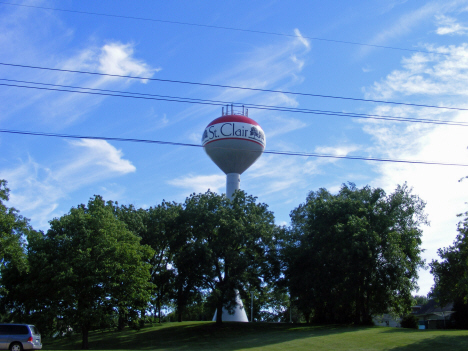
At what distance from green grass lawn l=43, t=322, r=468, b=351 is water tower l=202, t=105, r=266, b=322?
21.3 ft

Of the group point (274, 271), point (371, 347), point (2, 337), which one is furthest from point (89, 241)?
point (371, 347)

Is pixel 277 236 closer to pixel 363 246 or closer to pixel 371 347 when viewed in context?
pixel 363 246

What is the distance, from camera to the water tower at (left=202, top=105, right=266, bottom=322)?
148 feet

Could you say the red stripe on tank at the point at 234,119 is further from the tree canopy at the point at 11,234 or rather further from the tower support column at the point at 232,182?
the tree canopy at the point at 11,234

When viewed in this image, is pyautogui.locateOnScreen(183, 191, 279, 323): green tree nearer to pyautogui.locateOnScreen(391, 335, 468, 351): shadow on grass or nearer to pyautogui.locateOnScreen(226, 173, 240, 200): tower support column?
pyautogui.locateOnScreen(226, 173, 240, 200): tower support column

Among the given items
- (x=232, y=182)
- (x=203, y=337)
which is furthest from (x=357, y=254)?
(x=232, y=182)

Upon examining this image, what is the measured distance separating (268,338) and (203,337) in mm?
6378

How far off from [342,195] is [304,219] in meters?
4.21

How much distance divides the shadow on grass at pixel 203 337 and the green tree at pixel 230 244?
260 centimetres

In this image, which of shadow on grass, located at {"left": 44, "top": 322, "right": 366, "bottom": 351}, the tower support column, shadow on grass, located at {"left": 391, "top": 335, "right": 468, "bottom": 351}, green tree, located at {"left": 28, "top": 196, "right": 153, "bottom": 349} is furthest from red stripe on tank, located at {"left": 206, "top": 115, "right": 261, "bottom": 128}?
shadow on grass, located at {"left": 391, "top": 335, "right": 468, "bottom": 351}

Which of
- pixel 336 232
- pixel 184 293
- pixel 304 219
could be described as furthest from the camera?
pixel 304 219

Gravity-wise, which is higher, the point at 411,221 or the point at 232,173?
the point at 232,173

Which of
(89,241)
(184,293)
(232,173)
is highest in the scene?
(232,173)

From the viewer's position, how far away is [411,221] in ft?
126
